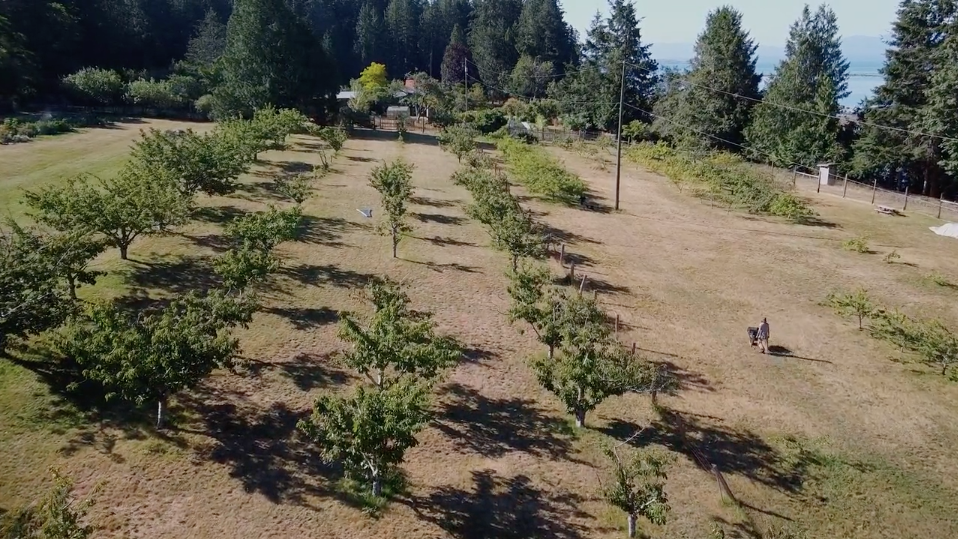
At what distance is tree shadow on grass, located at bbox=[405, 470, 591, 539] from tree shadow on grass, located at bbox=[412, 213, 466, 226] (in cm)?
2108

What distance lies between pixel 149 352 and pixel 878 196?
4769 centimetres

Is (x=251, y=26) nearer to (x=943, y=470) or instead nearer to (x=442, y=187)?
(x=442, y=187)

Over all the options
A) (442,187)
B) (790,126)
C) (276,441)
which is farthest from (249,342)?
(790,126)

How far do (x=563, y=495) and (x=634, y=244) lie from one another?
20813 millimetres

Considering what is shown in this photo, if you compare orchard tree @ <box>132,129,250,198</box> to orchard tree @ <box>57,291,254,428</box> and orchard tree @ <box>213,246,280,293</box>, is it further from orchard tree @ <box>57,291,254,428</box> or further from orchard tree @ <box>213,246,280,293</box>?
orchard tree @ <box>57,291,254,428</box>

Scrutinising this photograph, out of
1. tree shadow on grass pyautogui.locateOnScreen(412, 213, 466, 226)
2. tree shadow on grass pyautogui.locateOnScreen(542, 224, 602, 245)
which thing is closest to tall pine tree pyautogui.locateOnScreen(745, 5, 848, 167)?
tree shadow on grass pyautogui.locateOnScreen(542, 224, 602, 245)

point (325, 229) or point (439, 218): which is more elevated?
point (439, 218)

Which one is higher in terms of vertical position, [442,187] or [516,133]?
[516,133]

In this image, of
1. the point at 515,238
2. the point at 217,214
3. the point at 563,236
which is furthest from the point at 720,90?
the point at 217,214

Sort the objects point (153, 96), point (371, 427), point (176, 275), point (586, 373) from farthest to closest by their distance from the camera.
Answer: point (153, 96) < point (176, 275) < point (586, 373) < point (371, 427)

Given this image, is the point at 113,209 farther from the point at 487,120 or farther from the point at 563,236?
the point at 487,120

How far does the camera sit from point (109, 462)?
44.5 feet

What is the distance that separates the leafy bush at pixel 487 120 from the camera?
71356 millimetres

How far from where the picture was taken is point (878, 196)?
43719 mm
